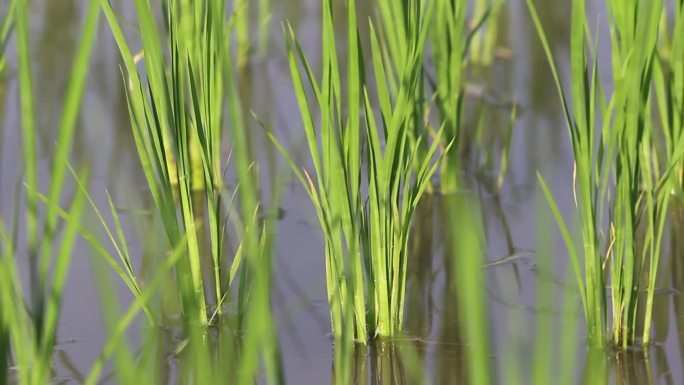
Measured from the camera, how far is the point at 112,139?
281 cm

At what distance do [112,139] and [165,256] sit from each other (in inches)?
30.1

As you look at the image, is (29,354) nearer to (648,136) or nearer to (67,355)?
(67,355)

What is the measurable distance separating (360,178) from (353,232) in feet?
0.41

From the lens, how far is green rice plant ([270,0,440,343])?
1698 millimetres

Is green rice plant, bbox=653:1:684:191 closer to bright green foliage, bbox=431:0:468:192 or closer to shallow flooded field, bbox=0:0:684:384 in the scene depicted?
shallow flooded field, bbox=0:0:684:384

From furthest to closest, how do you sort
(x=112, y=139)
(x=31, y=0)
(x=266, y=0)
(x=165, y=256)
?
(x=31, y=0) < (x=266, y=0) < (x=112, y=139) < (x=165, y=256)

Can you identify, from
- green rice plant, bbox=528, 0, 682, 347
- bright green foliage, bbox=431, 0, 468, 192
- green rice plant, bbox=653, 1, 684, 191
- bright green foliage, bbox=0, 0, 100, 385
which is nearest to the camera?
bright green foliage, bbox=0, 0, 100, 385

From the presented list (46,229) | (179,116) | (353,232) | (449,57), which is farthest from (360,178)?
(449,57)

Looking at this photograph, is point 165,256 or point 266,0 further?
point 266,0

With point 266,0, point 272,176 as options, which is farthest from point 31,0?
point 272,176

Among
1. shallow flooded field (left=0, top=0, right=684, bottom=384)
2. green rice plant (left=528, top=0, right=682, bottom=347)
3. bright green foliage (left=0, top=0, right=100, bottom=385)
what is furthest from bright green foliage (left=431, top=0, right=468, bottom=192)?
bright green foliage (left=0, top=0, right=100, bottom=385)

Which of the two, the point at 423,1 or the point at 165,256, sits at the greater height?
the point at 423,1

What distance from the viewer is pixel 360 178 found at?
175 centimetres

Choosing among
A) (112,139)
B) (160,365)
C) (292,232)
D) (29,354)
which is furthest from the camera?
(112,139)
